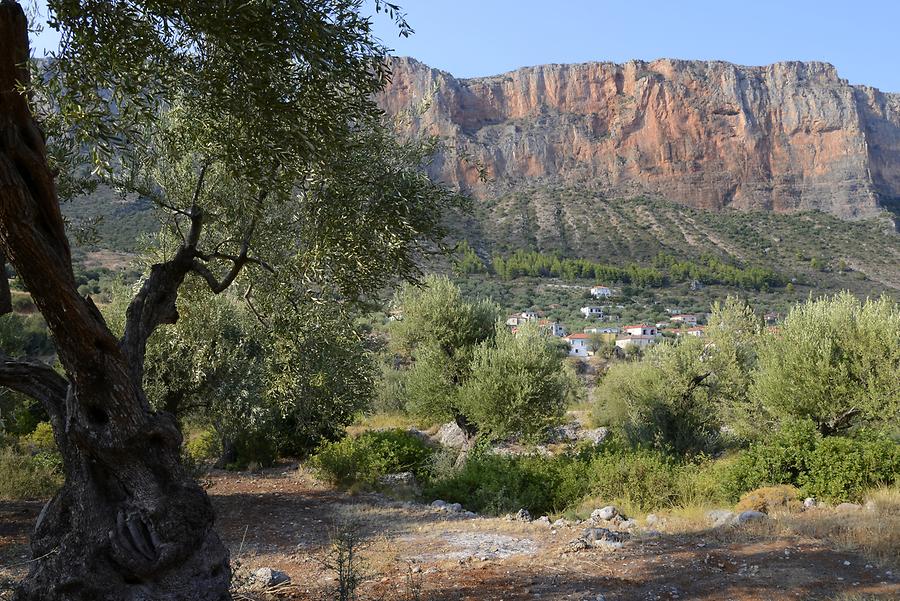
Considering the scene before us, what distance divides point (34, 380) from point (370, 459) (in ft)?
29.6

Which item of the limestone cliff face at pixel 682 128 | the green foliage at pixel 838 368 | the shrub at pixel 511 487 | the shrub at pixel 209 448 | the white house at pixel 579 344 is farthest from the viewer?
the limestone cliff face at pixel 682 128

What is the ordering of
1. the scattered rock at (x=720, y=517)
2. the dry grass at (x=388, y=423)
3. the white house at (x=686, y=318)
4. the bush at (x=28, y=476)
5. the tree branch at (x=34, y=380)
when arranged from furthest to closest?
the white house at (x=686, y=318) → the dry grass at (x=388, y=423) → the bush at (x=28, y=476) → the scattered rock at (x=720, y=517) → the tree branch at (x=34, y=380)

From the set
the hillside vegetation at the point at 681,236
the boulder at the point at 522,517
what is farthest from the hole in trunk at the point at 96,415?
the hillside vegetation at the point at 681,236

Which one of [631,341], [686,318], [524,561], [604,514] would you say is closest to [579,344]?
[631,341]

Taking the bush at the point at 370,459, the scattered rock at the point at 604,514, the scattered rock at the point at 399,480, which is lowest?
the scattered rock at the point at 399,480

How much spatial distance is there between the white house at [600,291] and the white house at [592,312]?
1.97 m

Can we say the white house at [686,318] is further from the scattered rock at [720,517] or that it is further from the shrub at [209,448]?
the scattered rock at [720,517]

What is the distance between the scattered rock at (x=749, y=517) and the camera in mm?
8111

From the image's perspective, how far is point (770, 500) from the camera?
9547 mm

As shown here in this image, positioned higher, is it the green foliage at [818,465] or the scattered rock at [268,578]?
the scattered rock at [268,578]

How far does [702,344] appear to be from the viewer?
2339cm

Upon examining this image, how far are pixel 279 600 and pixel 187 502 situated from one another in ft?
4.73

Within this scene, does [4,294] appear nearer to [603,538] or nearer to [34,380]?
[34,380]

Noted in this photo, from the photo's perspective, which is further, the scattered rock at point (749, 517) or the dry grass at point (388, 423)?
the dry grass at point (388, 423)
